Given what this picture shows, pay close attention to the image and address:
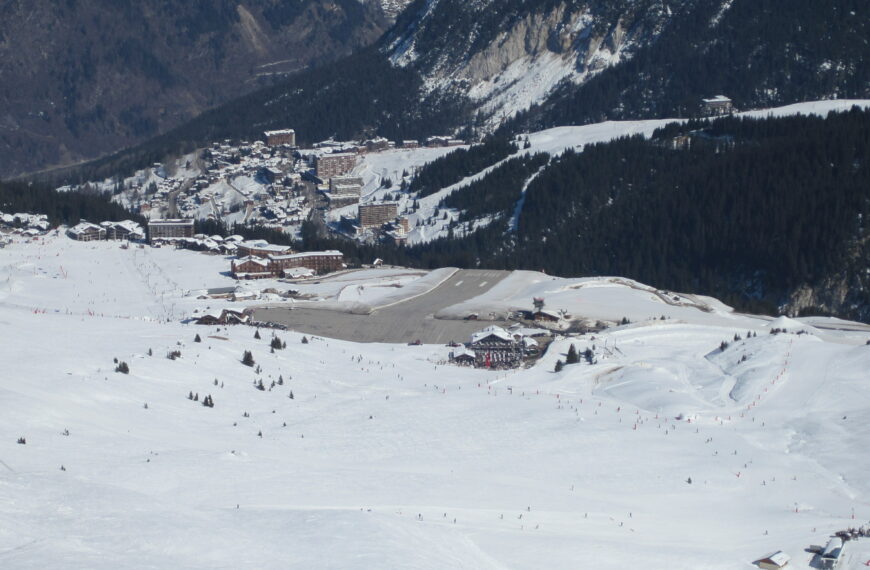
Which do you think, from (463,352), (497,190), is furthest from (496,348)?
(497,190)

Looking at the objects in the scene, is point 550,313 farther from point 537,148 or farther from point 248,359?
point 537,148

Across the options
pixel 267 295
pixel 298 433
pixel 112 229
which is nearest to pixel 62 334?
pixel 298 433

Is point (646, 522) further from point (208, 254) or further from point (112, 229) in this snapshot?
point (112, 229)

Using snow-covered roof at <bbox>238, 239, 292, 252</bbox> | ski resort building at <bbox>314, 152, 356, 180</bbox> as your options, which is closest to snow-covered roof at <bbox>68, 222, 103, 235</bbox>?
snow-covered roof at <bbox>238, 239, 292, 252</bbox>

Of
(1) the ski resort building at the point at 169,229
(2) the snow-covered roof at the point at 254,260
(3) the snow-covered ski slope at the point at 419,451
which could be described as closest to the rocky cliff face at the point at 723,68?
(1) the ski resort building at the point at 169,229

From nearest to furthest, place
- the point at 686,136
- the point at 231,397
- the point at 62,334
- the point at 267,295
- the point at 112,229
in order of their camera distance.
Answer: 1. the point at 231,397
2. the point at 62,334
3. the point at 267,295
4. the point at 112,229
5. the point at 686,136

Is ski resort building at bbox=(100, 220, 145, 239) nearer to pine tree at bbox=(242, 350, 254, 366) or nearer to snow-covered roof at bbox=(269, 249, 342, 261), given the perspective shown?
snow-covered roof at bbox=(269, 249, 342, 261)

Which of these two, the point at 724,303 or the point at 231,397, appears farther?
the point at 724,303
